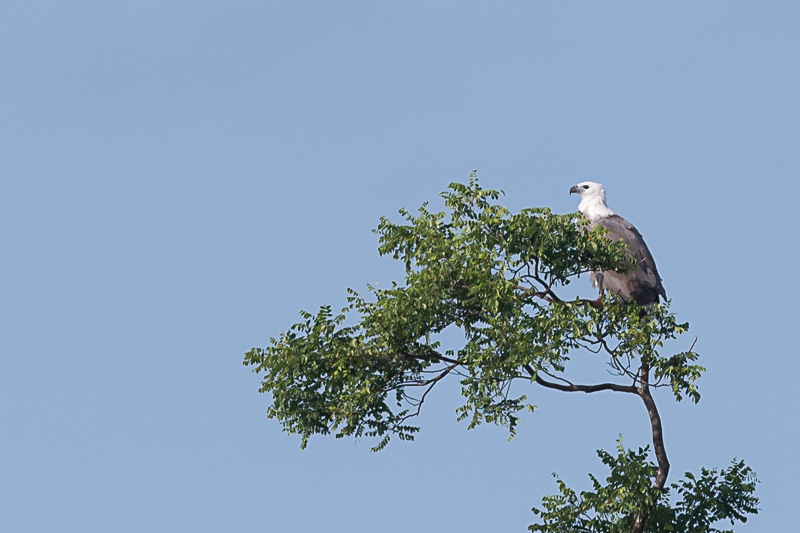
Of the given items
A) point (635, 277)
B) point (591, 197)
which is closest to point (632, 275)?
point (635, 277)

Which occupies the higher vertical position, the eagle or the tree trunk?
the eagle

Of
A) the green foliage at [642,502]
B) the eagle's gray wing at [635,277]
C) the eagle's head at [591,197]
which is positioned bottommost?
the green foliage at [642,502]

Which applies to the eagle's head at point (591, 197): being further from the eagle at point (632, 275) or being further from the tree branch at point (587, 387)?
the tree branch at point (587, 387)

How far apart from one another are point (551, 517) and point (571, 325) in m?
3.09

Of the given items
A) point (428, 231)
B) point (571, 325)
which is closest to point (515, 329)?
point (571, 325)

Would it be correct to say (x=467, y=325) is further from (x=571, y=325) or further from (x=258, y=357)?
(x=258, y=357)

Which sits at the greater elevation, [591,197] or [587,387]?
[591,197]

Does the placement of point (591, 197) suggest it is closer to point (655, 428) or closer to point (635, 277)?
point (635, 277)

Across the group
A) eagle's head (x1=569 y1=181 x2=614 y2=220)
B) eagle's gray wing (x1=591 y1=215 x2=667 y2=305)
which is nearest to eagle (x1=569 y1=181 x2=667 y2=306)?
eagle's gray wing (x1=591 y1=215 x2=667 y2=305)

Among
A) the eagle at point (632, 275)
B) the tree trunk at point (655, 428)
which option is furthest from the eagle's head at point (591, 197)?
the tree trunk at point (655, 428)

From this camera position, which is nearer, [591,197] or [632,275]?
[632,275]

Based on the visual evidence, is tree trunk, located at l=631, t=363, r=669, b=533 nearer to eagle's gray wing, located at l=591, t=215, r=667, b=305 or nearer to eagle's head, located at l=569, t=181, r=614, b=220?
eagle's gray wing, located at l=591, t=215, r=667, b=305

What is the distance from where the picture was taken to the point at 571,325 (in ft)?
A: 59.3

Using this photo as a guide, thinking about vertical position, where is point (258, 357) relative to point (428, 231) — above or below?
below
